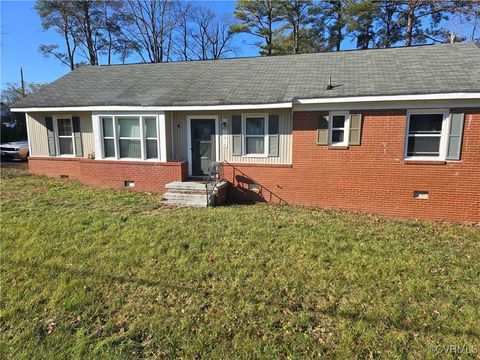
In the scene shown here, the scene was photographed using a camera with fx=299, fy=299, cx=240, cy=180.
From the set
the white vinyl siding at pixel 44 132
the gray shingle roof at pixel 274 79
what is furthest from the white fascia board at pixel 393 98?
the white vinyl siding at pixel 44 132

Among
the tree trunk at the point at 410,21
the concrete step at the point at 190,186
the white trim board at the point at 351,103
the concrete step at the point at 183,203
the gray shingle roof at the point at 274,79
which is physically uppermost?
the tree trunk at the point at 410,21

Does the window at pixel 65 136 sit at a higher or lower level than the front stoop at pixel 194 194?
higher

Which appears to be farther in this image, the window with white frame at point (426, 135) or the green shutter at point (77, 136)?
the green shutter at point (77, 136)

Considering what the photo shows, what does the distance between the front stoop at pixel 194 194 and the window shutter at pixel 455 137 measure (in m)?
6.20

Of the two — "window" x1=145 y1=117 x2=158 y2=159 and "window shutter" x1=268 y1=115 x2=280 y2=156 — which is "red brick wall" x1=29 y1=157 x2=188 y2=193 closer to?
"window" x1=145 y1=117 x2=158 y2=159

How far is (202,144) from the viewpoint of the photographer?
1025cm

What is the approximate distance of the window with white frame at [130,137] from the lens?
10172mm

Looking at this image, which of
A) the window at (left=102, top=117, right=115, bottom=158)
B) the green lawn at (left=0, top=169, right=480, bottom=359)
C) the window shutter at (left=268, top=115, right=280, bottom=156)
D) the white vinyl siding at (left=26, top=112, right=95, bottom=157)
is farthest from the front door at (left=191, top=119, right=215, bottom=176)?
the white vinyl siding at (left=26, top=112, right=95, bottom=157)

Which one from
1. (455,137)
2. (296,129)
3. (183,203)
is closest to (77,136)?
(183,203)

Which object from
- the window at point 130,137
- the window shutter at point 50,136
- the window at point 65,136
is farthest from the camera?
the window shutter at point 50,136

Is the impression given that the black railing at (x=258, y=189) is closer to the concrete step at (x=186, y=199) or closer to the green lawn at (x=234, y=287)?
the concrete step at (x=186, y=199)

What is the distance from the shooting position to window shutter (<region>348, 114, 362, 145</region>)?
26.8 ft

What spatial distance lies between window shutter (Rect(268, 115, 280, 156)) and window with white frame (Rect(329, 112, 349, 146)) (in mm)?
Result: 1624

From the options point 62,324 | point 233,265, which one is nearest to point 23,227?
point 62,324
